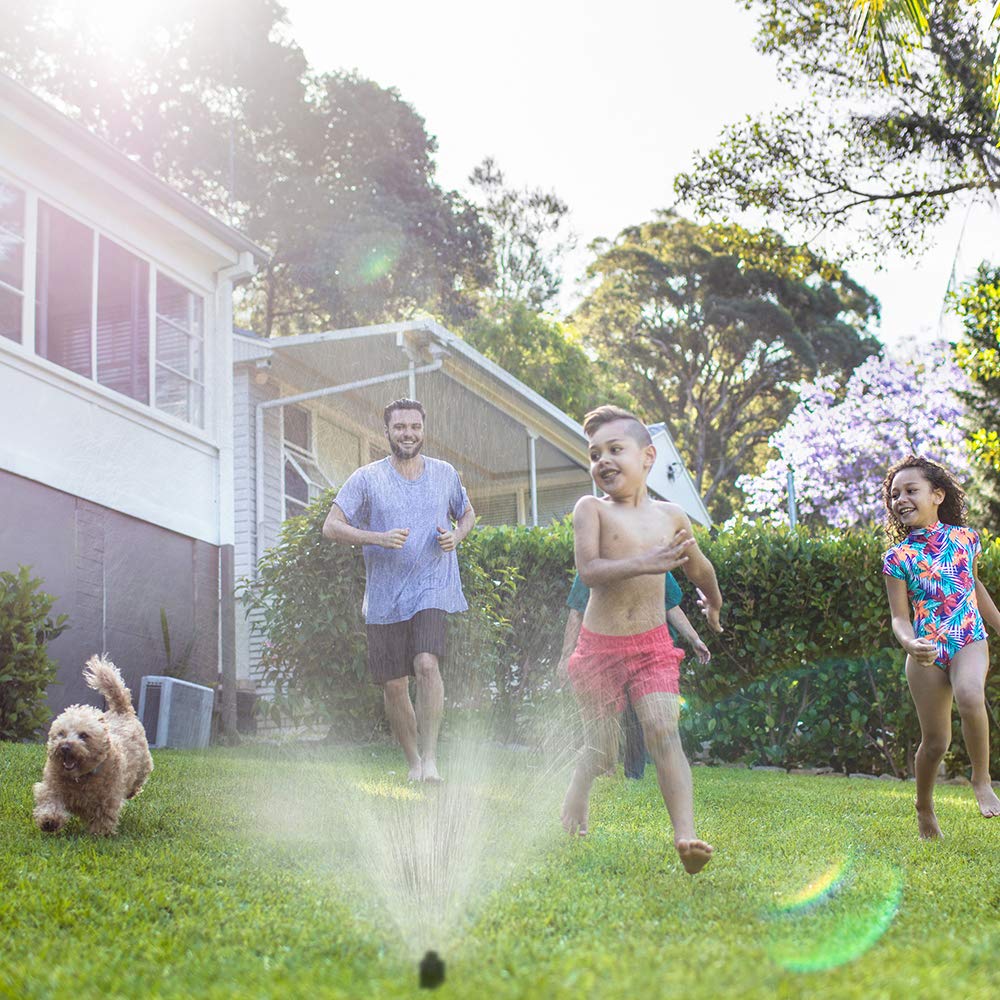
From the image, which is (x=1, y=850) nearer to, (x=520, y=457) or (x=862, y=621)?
(x=862, y=621)

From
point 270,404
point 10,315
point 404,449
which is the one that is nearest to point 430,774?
point 404,449

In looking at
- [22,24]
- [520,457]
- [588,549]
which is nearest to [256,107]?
[22,24]

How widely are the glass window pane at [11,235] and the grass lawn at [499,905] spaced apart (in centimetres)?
591

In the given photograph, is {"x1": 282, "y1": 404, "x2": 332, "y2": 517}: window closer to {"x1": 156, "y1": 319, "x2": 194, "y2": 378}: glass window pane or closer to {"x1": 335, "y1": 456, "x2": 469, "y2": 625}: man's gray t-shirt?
{"x1": 156, "y1": 319, "x2": 194, "y2": 378}: glass window pane

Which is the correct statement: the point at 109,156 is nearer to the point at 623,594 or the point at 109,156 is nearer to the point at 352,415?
the point at 352,415

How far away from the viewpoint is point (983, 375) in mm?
16406

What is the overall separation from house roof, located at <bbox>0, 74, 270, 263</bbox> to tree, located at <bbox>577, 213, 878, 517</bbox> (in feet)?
88.2

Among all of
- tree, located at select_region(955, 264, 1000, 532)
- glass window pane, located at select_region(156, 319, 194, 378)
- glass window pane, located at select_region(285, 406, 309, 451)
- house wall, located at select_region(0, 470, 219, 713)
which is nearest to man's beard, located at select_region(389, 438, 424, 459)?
house wall, located at select_region(0, 470, 219, 713)

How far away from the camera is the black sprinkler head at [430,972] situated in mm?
2717

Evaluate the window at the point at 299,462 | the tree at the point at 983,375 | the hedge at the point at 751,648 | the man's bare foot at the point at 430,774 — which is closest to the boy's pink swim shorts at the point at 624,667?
the man's bare foot at the point at 430,774

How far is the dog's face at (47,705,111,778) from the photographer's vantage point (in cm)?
490

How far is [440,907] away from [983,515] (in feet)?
61.2

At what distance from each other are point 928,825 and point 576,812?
1.67 m

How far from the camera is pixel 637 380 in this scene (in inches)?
1574
